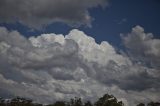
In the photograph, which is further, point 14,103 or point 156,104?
point 14,103

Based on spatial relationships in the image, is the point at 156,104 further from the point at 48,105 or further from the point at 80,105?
the point at 48,105

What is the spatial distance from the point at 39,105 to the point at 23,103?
12824mm

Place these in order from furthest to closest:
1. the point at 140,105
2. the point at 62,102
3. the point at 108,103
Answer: the point at 62,102 → the point at 140,105 → the point at 108,103

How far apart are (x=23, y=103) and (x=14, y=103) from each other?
5.85m

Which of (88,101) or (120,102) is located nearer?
(120,102)

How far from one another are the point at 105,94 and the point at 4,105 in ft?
231

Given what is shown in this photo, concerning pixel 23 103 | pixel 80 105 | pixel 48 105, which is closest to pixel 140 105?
pixel 80 105

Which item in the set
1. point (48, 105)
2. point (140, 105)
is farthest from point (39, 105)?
point (140, 105)

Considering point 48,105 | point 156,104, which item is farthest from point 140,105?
point 48,105

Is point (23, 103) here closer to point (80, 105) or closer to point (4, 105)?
point (4, 105)

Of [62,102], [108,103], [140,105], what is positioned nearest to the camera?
[108,103]

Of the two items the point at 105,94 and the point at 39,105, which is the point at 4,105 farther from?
the point at 105,94

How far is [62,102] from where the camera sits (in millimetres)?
178875

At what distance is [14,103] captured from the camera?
592 feet
